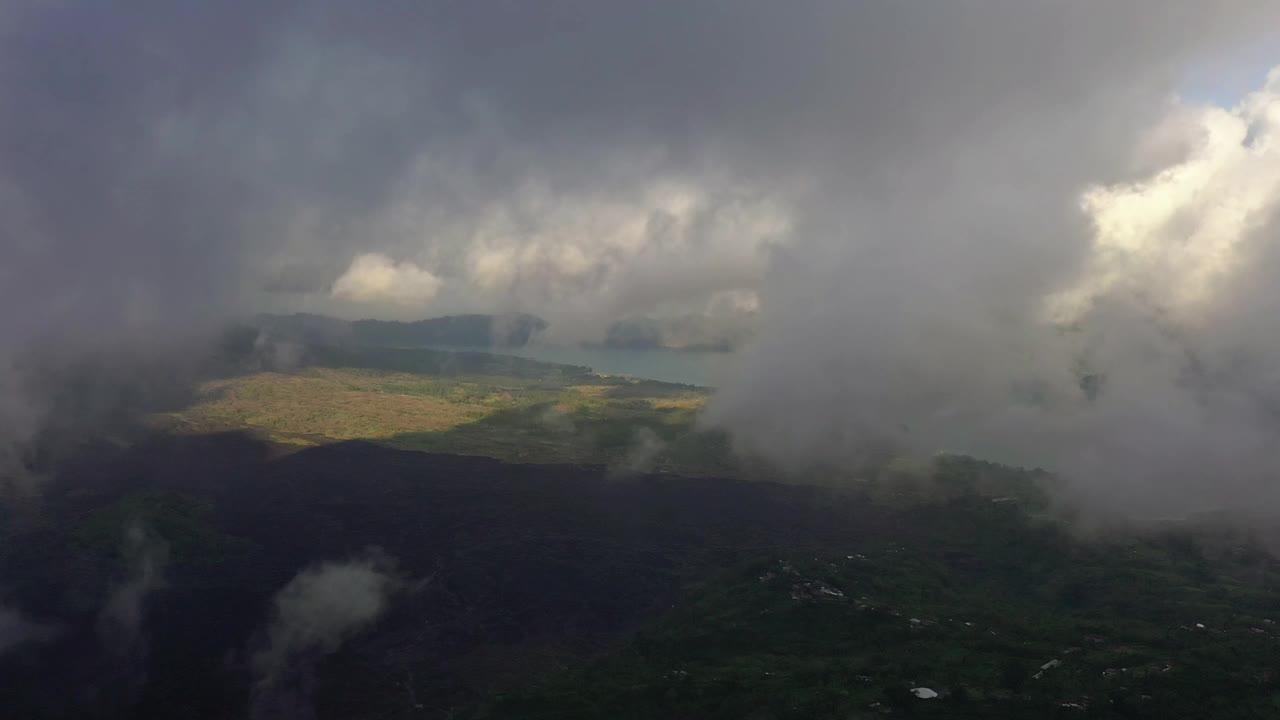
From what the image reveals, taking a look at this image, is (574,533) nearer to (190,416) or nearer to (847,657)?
(847,657)

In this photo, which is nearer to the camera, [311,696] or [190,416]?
[311,696]

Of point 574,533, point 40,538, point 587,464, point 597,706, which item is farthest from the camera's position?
point 587,464

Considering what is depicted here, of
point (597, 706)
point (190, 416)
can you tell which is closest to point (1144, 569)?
point (597, 706)

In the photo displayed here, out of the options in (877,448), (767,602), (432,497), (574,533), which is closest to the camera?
(767,602)

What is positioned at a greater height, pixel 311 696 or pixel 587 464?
pixel 587 464

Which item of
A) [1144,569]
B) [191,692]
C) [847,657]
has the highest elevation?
[1144,569]

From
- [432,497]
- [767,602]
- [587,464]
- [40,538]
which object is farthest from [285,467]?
[767,602]

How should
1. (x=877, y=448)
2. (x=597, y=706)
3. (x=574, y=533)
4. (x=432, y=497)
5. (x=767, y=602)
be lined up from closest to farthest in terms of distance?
(x=597, y=706)
(x=767, y=602)
(x=574, y=533)
(x=432, y=497)
(x=877, y=448)

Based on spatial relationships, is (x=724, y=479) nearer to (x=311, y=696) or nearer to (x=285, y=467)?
(x=285, y=467)

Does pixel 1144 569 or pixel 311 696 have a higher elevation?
pixel 1144 569
